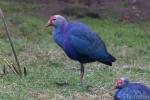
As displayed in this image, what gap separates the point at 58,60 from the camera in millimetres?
11469

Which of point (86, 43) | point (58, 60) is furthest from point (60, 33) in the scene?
point (58, 60)

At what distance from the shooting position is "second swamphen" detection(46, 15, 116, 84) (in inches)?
335

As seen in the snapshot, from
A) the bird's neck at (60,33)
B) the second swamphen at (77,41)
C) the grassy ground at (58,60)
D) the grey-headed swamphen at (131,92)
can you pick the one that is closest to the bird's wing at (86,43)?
the second swamphen at (77,41)

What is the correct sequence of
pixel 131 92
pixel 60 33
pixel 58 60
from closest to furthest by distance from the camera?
pixel 131 92
pixel 60 33
pixel 58 60

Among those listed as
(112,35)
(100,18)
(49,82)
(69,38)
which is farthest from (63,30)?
(100,18)

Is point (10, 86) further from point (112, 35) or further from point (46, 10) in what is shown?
point (46, 10)

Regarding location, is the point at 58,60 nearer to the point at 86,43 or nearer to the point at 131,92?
the point at 86,43

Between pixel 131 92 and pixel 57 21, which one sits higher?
pixel 57 21

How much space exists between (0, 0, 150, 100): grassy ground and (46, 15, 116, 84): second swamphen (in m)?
0.43

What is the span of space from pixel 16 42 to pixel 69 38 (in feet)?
16.8

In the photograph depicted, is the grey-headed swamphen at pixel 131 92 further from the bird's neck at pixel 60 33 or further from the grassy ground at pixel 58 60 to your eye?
the bird's neck at pixel 60 33

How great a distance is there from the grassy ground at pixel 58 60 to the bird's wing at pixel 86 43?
0.46 metres

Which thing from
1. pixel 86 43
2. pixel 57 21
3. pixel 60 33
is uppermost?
pixel 57 21

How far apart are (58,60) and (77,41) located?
9.70 feet
